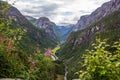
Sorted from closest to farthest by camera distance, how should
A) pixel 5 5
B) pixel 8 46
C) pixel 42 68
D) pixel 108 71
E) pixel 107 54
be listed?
pixel 108 71
pixel 107 54
pixel 8 46
pixel 42 68
pixel 5 5

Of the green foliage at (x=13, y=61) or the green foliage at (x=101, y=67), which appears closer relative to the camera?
the green foliage at (x=101, y=67)

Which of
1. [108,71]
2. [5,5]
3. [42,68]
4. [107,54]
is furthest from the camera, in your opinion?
[5,5]

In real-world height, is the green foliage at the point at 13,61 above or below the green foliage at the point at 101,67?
above

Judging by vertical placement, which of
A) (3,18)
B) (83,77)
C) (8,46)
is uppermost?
(3,18)

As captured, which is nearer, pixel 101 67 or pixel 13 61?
pixel 101 67

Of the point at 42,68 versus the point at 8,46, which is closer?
the point at 8,46

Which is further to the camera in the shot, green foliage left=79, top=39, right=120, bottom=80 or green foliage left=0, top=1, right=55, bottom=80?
green foliage left=0, top=1, right=55, bottom=80

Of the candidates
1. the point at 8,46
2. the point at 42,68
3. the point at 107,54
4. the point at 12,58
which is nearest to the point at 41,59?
the point at 42,68

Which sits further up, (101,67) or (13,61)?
(13,61)

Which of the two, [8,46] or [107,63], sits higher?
[8,46]

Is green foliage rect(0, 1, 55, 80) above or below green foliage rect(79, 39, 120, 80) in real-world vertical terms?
above

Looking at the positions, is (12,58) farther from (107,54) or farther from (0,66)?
(107,54)

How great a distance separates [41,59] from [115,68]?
9.01 m

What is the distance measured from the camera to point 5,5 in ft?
64.2
